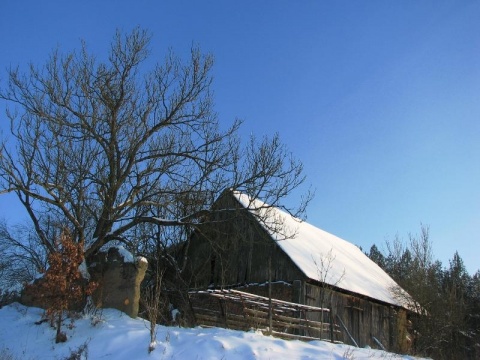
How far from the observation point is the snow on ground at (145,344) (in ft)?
27.2

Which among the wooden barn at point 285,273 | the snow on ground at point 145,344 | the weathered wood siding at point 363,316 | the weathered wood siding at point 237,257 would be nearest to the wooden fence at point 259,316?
the weathered wood siding at point 363,316

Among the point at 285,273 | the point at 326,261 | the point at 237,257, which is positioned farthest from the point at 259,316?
the point at 326,261

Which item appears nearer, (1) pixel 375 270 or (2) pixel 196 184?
(2) pixel 196 184

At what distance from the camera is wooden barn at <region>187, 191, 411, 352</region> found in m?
18.8

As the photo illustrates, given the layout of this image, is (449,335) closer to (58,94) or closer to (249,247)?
(249,247)

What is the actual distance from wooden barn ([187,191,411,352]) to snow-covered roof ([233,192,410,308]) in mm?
49

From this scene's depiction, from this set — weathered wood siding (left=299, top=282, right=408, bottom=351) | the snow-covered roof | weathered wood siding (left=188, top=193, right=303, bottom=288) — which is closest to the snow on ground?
the snow-covered roof

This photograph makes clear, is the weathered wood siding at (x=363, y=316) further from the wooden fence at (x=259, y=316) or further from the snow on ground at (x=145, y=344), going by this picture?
the snow on ground at (x=145, y=344)

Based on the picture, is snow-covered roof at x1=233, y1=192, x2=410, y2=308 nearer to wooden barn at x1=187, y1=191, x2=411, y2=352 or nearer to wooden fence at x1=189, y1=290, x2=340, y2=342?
wooden barn at x1=187, y1=191, x2=411, y2=352

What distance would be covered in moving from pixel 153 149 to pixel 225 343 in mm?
9578

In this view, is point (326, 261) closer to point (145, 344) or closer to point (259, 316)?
point (259, 316)

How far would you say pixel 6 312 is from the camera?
12.6 metres

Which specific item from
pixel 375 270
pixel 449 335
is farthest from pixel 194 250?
pixel 449 335

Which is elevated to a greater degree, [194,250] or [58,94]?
[58,94]
